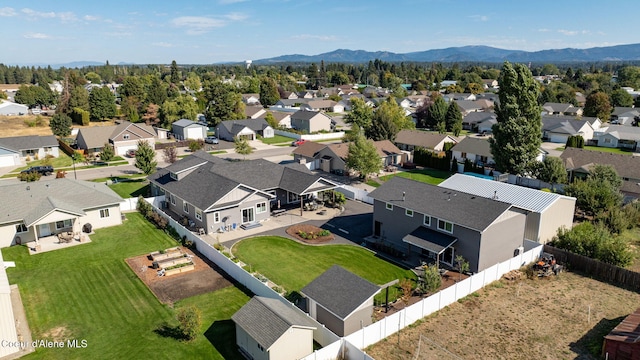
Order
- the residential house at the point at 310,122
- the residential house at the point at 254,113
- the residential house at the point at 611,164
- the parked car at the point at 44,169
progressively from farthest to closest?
the residential house at the point at 254,113, the residential house at the point at 310,122, the parked car at the point at 44,169, the residential house at the point at 611,164

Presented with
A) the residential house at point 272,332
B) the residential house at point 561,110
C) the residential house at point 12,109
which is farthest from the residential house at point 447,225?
the residential house at point 12,109

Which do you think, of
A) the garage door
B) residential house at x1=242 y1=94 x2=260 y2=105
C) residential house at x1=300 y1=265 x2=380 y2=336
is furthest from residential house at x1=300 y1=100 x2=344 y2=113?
residential house at x1=300 y1=265 x2=380 y2=336

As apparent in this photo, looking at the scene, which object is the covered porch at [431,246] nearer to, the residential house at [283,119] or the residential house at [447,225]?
the residential house at [447,225]

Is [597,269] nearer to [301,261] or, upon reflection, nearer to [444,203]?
[444,203]

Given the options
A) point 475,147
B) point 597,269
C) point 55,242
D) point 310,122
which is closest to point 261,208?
point 55,242

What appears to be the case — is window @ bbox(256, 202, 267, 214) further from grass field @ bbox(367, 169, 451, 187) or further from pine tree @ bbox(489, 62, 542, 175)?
pine tree @ bbox(489, 62, 542, 175)
